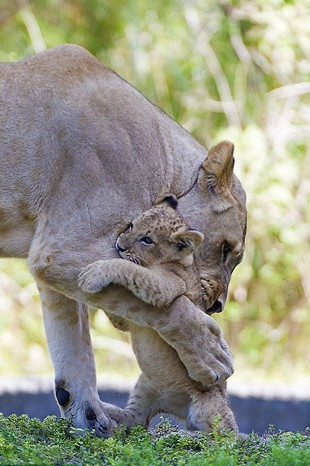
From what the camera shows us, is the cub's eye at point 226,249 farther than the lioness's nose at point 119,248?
Yes

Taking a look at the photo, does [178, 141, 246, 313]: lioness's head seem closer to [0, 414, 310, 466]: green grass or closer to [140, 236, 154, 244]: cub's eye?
[140, 236, 154, 244]: cub's eye

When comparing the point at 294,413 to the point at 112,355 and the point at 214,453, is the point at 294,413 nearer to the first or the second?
the point at 214,453

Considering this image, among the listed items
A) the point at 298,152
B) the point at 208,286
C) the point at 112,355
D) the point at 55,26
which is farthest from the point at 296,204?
the point at 208,286

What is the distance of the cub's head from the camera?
5715 millimetres

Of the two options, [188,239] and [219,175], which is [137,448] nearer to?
[188,239]

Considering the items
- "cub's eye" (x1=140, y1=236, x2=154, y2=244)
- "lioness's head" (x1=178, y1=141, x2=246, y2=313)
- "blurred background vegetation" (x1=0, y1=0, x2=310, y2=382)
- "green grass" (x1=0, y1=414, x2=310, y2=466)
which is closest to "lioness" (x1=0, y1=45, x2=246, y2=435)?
"lioness's head" (x1=178, y1=141, x2=246, y2=313)

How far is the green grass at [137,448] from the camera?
457 cm

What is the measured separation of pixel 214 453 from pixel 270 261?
8.06m

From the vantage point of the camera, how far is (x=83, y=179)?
5.73 meters

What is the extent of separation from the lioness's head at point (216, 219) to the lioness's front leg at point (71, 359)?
2.53 feet

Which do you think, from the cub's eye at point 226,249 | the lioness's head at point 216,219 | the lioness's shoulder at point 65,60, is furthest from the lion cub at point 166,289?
the lioness's shoulder at point 65,60

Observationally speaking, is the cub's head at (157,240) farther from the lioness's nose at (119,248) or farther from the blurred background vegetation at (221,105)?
the blurred background vegetation at (221,105)

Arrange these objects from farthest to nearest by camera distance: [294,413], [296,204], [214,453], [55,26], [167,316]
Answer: [55,26] → [296,204] → [294,413] → [167,316] → [214,453]

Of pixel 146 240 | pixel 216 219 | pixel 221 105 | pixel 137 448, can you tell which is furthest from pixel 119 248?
pixel 221 105
